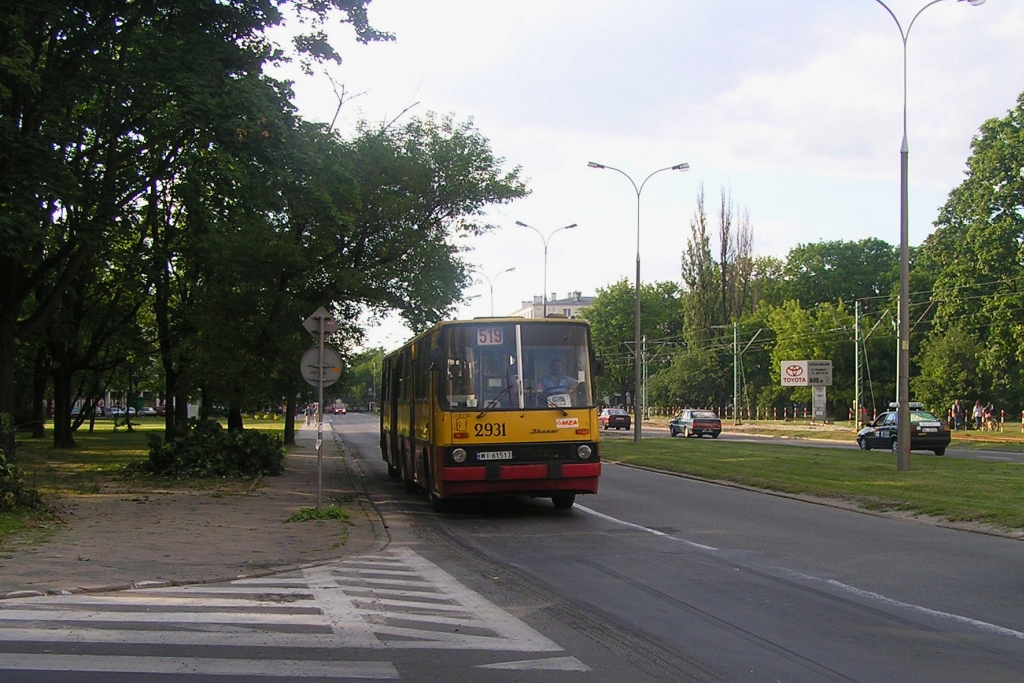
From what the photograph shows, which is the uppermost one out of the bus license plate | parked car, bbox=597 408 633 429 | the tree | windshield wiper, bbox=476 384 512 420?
the tree

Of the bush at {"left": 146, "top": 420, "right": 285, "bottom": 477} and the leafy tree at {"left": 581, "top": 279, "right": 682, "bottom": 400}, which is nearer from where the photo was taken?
the bush at {"left": 146, "top": 420, "right": 285, "bottom": 477}

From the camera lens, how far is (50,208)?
2139 cm

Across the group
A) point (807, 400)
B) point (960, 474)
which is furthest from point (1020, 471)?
point (807, 400)

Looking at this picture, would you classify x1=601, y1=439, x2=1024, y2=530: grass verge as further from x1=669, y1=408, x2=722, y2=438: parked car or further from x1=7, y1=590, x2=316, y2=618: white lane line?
x1=669, y1=408, x2=722, y2=438: parked car

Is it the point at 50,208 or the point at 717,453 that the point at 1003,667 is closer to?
the point at 50,208

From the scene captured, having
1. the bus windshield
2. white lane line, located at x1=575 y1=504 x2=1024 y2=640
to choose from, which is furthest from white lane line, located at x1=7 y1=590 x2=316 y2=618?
the bus windshield

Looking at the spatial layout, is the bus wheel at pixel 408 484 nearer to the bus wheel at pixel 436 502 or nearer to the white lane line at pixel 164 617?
the bus wheel at pixel 436 502

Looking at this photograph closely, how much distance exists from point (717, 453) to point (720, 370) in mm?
63891

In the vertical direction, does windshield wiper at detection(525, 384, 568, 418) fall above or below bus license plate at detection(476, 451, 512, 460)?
above

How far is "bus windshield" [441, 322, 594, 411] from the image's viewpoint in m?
15.5

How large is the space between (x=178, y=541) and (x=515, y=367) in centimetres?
544

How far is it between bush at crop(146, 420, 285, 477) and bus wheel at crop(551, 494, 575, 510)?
10.2 metres

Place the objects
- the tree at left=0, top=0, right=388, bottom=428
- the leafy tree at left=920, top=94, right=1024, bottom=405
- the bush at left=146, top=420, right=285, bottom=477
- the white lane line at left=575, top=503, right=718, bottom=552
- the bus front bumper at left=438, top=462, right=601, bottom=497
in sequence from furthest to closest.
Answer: the leafy tree at left=920, top=94, right=1024, bottom=405 < the bush at left=146, top=420, right=285, bottom=477 < the tree at left=0, top=0, right=388, bottom=428 < the bus front bumper at left=438, top=462, right=601, bottom=497 < the white lane line at left=575, top=503, right=718, bottom=552

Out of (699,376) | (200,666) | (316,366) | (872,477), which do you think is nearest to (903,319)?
(872,477)
